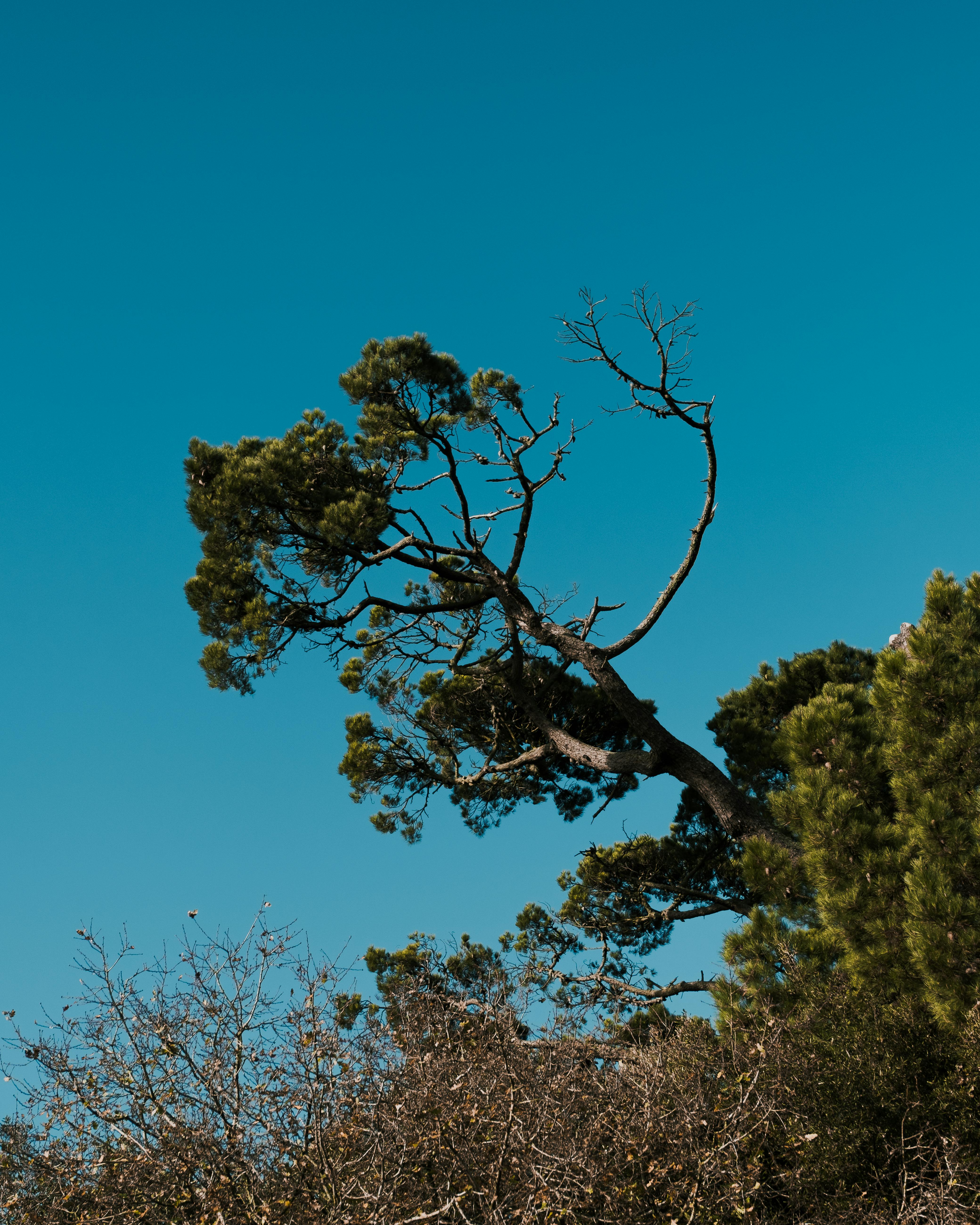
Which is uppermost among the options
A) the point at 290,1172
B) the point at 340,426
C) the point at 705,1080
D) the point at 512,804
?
the point at 340,426

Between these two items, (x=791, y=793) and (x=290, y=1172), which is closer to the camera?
(x=290, y=1172)

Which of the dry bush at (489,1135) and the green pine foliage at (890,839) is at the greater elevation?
the green pine foliage at (890,839)

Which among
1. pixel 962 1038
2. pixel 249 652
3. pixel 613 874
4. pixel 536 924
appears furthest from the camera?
pixel 536 924

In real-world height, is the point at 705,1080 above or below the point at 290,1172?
above

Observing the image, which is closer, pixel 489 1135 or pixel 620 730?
pixel 489 1135

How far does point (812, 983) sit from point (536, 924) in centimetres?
646

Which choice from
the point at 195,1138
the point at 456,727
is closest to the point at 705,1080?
the point at 195,1138

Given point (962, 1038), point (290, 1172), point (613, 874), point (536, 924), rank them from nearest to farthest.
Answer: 1. point (290, 1172)
2. point (962, 1038)
3. point (613, 874)
4. point (536, 924)

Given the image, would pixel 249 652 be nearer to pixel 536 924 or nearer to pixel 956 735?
pixel 536 924

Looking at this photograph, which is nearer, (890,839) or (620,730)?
(890,839)

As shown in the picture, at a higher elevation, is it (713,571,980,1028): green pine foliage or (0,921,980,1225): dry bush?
(713,571,980,1028): green pine foliage

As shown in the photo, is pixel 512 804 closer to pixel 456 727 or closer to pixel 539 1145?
pixel 456 727

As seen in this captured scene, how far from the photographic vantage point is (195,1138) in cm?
487

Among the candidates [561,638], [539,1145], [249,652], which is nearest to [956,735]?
[539,1145]
